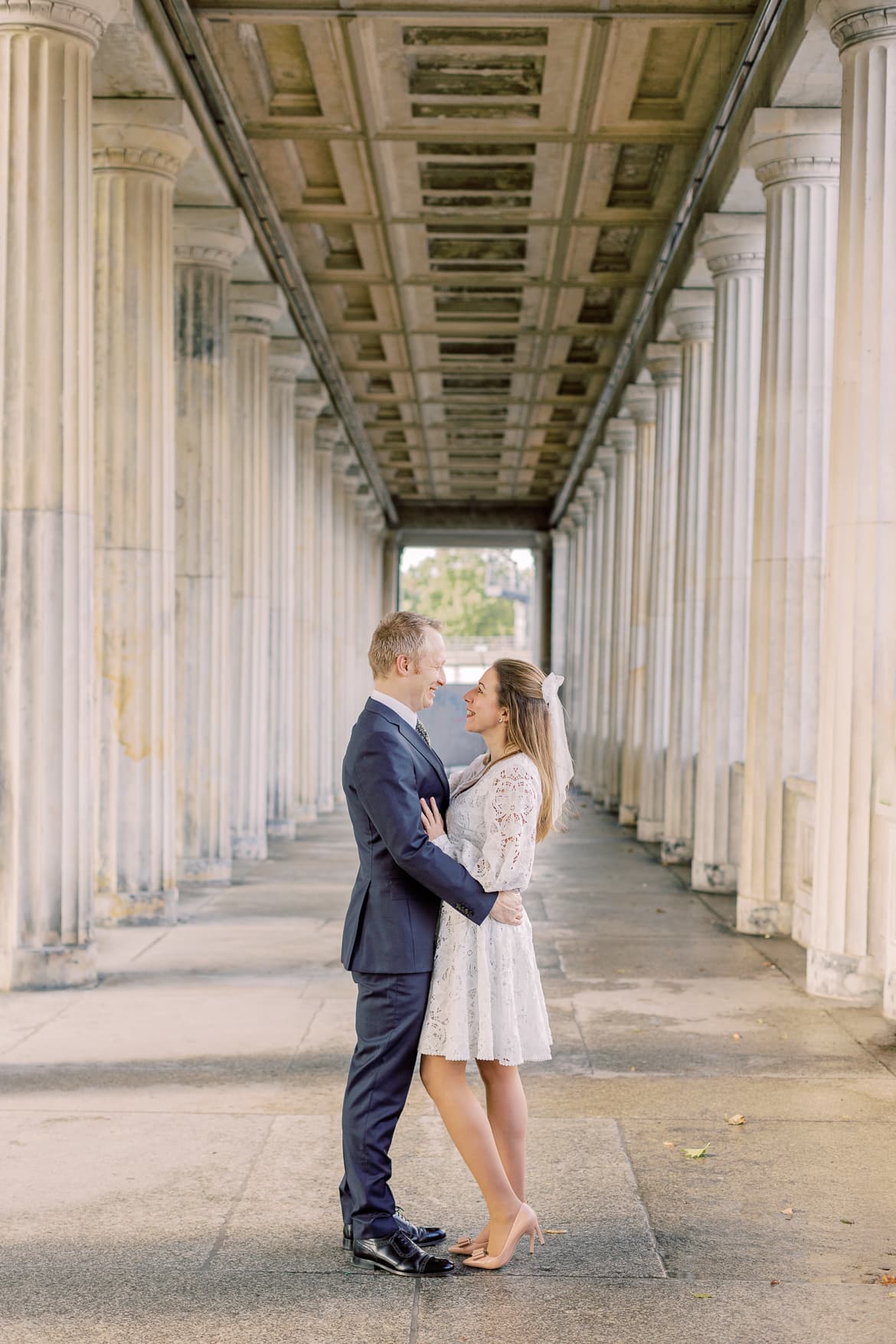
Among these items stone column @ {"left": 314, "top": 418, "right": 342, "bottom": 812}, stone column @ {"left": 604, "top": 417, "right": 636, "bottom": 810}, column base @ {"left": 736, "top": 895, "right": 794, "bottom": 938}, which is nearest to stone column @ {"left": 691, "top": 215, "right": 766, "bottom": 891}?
column base @ {"left": 736, "top": 895, "right": 794, "bottom": 938}

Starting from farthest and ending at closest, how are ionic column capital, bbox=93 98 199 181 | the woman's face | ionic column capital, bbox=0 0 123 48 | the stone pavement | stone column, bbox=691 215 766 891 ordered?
stone column, bbox=691 215 766 891 → ionic column capital, bbox=93 98 199 181 → ionic column capital, bbox=0 0 123 48 → the woman's face → the stone pavement

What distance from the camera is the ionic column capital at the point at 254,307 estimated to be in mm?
18984

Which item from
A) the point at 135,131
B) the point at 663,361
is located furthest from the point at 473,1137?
the point at 663,361

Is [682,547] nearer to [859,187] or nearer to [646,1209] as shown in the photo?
[859,187]

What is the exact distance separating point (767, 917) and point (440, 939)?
865cm

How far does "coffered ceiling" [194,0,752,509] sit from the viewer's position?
14.5 metres

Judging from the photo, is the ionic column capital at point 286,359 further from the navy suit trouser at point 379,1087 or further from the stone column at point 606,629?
the navy suit trouser at point 379,1087

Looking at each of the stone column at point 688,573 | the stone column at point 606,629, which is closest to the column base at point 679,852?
the stone column at point 688,573

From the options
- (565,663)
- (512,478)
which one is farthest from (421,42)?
(565,663)

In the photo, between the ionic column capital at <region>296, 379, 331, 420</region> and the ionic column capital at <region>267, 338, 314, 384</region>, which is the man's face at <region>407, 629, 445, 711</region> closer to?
the ionic column capital at <region>267, 338, 314, 384</region>

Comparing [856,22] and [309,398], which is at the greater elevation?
[856,22]

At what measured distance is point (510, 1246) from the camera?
5195 mm

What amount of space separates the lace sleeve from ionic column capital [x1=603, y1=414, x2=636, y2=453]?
76.5 ft

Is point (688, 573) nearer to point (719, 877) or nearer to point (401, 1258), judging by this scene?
point (719, 877)
